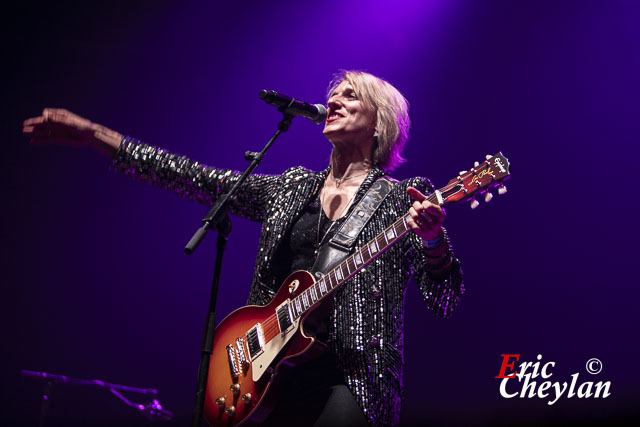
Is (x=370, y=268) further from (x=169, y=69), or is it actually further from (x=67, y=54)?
(x=67, y=54)

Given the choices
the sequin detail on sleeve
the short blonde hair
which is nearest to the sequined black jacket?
the sequin detail on sleeve

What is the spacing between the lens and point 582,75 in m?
3.59

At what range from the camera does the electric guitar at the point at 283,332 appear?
2094mm

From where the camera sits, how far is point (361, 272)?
2240mm

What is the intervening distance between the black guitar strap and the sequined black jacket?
0.03 m

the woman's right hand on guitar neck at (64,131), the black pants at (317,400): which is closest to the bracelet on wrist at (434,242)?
the black pants at (317,400)

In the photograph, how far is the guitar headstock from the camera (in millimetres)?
2049

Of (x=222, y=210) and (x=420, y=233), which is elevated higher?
(x=420, y=233)

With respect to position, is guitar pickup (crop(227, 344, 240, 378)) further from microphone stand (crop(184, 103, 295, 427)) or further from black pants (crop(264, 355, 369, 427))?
microphone stand (crop(184, 103, 295, 427))

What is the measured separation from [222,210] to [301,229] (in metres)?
0.57

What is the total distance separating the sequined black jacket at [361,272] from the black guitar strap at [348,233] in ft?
0.11

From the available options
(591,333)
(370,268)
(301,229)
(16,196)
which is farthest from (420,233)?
(16,196)

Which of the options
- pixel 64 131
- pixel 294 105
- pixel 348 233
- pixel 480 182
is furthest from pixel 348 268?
pixel 64 131

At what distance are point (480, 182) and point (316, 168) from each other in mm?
2217
